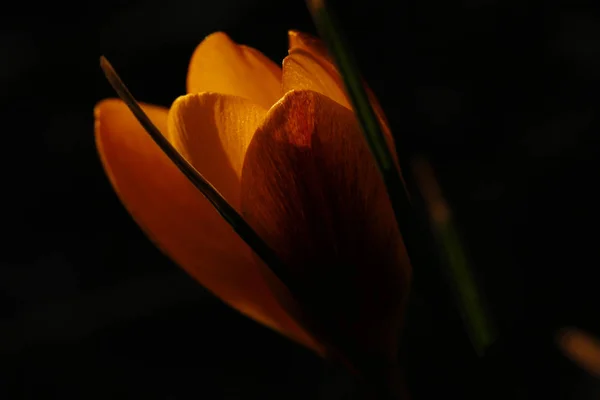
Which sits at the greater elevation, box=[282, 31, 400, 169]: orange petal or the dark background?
box=[282, 31, 400, 169]: orange petal

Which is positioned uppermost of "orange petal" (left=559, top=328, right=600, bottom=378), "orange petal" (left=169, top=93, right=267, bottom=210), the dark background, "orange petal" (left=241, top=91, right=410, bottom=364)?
"orange petal" (left=169, top=93, right=267, bottom=210)

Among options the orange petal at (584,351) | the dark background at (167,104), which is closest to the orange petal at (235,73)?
the orange petal at (584,351)

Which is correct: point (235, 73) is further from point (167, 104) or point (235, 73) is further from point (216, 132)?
point (167, 104)

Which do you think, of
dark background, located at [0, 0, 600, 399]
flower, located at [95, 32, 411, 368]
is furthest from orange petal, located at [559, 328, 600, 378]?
dark background, located at [0, 0, 600, 399]

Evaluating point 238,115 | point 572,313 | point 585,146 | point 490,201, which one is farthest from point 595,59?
point 238,115

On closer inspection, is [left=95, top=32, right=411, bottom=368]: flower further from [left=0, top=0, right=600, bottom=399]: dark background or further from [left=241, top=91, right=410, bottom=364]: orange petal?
[left=0, top=0, right=600, bottom=399]: dark background

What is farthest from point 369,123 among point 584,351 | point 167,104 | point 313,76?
point 167,104
